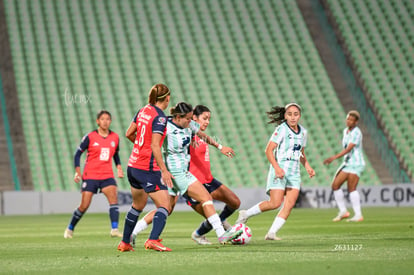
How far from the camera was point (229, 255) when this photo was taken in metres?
7.77

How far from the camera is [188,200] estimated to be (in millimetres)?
9078

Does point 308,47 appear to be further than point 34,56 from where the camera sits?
Yes

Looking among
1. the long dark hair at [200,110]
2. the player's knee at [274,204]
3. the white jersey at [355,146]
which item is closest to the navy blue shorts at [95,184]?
the long dark hair at [200,110]

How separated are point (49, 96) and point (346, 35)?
38.1ft

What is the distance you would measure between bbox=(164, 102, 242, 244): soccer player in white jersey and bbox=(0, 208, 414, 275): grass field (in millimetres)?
319

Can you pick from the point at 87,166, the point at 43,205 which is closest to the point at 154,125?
the point at 87,166

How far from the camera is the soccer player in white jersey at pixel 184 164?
864 centimetres

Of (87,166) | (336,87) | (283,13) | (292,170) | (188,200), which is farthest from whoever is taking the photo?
(283,13)

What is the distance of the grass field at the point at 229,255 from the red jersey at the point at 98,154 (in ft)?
3.20

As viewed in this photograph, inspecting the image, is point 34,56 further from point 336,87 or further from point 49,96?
point 336,87

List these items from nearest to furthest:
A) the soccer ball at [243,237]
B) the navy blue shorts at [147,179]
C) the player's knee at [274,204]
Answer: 1. the navy blue shorts at [147,179]
2. the soccer ball at [243,237]
3. the player's knee at [274,204]

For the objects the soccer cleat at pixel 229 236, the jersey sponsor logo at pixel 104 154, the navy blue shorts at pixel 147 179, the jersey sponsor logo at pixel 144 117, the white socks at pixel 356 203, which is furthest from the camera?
the white socks at pixel 356 203

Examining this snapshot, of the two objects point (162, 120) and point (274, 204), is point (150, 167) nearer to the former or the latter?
point (162, 120)

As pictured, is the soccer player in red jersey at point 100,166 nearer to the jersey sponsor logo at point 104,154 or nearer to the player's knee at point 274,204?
the jersey sponsor logo at point 104,154
